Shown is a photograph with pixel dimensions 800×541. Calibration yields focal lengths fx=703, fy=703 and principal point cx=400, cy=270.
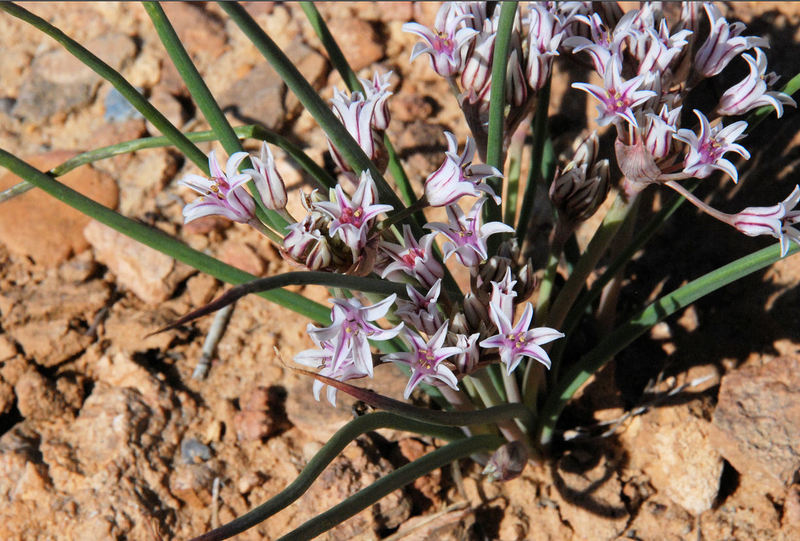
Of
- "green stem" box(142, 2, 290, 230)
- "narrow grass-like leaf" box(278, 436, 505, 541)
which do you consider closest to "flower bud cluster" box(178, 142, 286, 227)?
"green stem" box(142, 2, 290, 230)

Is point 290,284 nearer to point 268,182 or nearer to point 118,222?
point 268,182

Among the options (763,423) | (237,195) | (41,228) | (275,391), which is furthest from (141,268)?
(763,423)

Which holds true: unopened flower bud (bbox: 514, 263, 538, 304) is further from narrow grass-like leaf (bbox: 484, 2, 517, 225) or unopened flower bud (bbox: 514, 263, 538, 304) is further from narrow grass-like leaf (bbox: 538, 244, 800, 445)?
narrow grass-like leaf (bbox: 538, 244, 800, 445)

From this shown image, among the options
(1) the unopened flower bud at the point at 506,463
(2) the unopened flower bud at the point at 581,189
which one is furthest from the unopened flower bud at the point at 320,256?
(1) the unopened flower bud at the point at 506,463

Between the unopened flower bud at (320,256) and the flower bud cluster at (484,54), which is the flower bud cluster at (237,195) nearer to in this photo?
the unopened flower bud at (320,256)

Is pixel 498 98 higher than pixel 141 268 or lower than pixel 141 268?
lower

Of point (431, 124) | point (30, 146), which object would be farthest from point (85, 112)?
point (431, 124)
